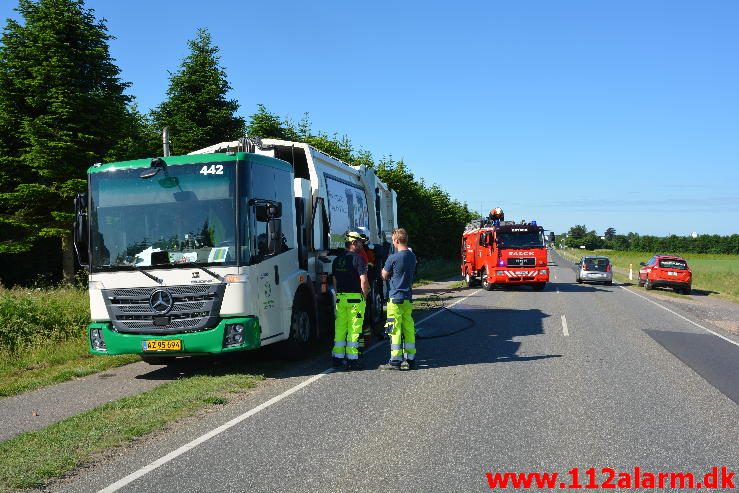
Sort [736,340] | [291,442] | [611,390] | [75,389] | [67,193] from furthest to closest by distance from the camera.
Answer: [67,193]
[736,340]
[75,389]
[611,390]
[291,442]

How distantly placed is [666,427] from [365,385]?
3498mm

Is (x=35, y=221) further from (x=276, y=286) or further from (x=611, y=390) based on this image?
(x=611, y=390)

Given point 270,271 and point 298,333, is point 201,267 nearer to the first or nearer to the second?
point 270,271

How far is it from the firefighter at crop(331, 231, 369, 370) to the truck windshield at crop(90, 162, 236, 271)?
5.80ft

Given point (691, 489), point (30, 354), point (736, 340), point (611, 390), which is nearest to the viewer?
point (691, 489)

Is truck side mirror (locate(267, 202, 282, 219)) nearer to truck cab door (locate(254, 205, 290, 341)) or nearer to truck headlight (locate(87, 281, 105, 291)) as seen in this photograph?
truck cab door (locate(254, 205, 290, 341))

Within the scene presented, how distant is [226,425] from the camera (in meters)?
6.20

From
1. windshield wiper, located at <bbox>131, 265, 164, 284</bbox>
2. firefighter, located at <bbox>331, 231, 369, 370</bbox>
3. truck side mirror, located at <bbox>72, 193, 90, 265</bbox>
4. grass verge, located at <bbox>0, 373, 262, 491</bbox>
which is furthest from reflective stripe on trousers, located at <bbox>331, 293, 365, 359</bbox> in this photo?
truck side mirror, located at <bbox>72, 193, 90, 265</bbox>

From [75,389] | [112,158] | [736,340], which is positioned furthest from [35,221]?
[736,340]

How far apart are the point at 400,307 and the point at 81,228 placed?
456cm

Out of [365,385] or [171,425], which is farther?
[365,385]

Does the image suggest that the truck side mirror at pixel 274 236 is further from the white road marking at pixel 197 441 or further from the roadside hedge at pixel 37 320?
the roadside hedge at pixel 37 320

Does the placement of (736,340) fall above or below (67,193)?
below

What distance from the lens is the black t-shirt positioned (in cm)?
941
